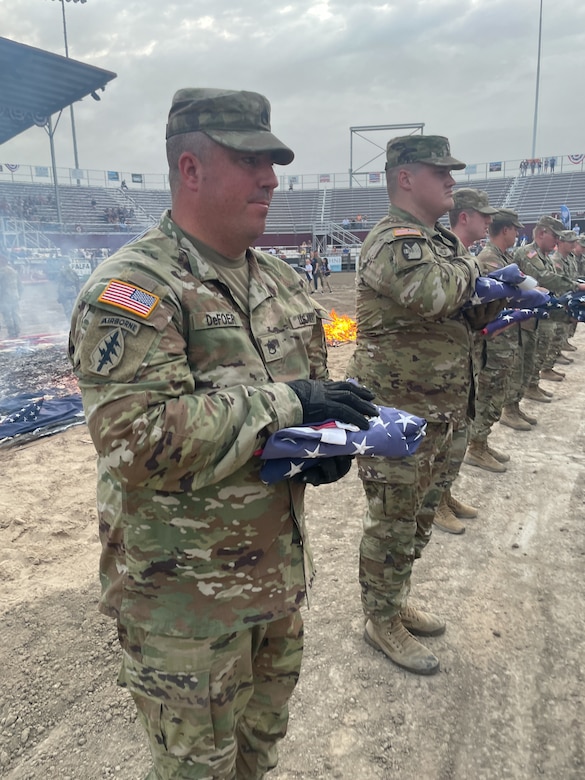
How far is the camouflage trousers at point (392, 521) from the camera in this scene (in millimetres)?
2641

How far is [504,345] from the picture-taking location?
5.63 m

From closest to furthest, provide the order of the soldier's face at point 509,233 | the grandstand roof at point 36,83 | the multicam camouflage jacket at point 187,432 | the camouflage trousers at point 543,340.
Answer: the multicam camouflage jacket at point 187,432, the soldier's face at point 509,233, the camouflage trousers at point 543,340, the grandstand roof at point 36,83

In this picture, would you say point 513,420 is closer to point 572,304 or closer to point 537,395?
point 537,395

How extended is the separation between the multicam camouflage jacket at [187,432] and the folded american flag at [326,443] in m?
0.05

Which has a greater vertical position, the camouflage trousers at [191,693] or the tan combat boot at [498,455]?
the camouflage trousers at [191,693]

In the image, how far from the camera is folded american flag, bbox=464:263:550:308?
2.84 meters

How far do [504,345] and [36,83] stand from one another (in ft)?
50.5

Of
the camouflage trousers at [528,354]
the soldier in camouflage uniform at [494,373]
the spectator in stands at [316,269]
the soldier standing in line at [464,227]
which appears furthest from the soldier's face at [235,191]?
the spectator in stands at [316,269]

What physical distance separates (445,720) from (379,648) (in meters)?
0.50

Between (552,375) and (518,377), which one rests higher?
(518,377)

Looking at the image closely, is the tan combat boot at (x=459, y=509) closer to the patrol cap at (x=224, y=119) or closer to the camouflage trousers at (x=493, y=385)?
the camouflage trousers at (x=493, y=385)

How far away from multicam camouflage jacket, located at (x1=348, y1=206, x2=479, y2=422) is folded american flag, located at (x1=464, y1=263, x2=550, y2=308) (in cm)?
9

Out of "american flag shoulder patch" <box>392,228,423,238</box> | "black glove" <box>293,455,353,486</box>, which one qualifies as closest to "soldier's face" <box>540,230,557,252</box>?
"american flag shoulder patch" <box>392,228,423,238</box>

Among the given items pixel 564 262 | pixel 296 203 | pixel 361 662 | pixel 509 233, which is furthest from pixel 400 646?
pixel 296 203
